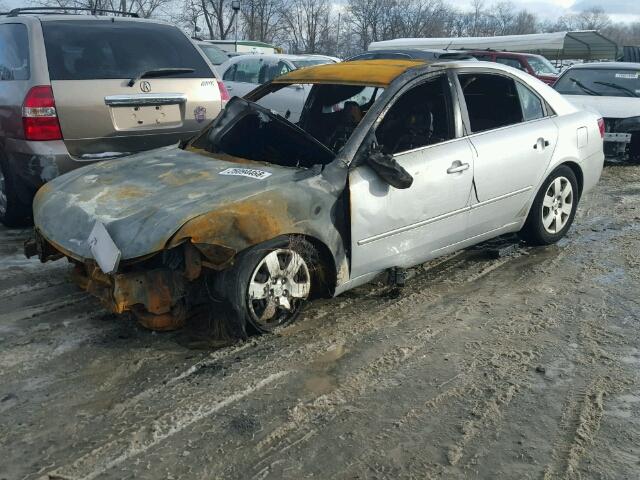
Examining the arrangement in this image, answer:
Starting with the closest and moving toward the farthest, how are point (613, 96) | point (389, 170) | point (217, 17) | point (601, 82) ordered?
point (389, 170) < point (613, 96) < point (601, 82) < point (217, 17)

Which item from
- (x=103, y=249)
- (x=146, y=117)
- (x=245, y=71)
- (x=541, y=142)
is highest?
(x=245, y=71)

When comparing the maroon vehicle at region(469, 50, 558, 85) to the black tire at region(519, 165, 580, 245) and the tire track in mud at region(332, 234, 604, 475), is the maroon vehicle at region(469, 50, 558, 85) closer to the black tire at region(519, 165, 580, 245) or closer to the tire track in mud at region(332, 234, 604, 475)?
the black tire at region(519, 165, 580, 245)

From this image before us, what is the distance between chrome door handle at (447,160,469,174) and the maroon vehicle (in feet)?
34.0

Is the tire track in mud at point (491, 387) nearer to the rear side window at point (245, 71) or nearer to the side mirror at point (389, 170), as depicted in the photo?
the side mirror at point (389, 170)

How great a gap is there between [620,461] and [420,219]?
1.86m

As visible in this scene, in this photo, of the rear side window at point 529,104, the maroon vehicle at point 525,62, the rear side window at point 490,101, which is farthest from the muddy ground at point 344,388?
the maroon vehicle at point 525,62

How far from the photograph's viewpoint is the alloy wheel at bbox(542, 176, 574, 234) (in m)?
5.11

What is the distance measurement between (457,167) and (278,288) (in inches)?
59.2

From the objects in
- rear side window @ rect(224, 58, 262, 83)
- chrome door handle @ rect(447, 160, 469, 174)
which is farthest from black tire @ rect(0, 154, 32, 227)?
rear side window @ rect(224, 58, 262, 83)

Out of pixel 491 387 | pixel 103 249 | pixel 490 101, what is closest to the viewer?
pixel 491 387

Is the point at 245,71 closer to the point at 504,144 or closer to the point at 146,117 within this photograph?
the point at 146,117

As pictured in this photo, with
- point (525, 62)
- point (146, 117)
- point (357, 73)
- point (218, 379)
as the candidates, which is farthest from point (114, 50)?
point (525, 62)

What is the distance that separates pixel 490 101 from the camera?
475 cm

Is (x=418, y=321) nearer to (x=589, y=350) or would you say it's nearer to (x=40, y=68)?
(x=589, y=350)
